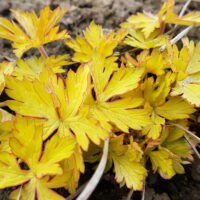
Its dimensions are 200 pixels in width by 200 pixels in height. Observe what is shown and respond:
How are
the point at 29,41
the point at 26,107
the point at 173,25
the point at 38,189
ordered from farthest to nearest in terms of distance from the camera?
the point at 173,25
the point at 29,41
the point at 26,107
the point at 38,189

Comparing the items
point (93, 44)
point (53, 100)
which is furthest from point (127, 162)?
point (93, 44)

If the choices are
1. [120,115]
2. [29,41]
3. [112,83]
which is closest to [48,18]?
[29,41]

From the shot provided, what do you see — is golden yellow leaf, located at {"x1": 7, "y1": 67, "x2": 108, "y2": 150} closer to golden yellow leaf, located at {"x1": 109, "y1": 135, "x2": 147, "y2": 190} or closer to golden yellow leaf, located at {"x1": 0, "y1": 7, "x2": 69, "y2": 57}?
golden yellow leaf, located at {"x1": 109, "y1": 135, "x2": 147, "y2": 190}

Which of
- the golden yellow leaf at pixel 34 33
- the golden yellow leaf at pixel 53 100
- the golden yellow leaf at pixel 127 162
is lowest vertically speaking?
the golden yellow leaf at pixel 127 162

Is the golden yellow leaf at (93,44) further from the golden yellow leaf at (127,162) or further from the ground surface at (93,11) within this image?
the golden yellow leaf at (127,162)

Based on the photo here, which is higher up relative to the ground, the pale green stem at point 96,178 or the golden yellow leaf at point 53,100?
the golden yellow leaf at point 53,100

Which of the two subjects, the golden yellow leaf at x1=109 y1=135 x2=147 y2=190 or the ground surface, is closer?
the golden yellow leaf at x1=109 y1=135 x2=147 y2=190

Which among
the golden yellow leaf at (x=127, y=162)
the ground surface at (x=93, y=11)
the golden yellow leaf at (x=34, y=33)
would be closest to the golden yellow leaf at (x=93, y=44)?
the golden yellow leaf at (x=34, y=33)

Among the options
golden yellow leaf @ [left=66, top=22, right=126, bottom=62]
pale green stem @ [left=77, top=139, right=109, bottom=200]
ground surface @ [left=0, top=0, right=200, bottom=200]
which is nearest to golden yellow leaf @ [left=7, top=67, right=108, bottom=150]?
pale green stem @ [left=77, top=139, right=109, bottom=200]

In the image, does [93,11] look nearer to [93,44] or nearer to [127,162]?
[93,44]

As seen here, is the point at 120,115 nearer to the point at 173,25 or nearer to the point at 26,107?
the point at 26,107

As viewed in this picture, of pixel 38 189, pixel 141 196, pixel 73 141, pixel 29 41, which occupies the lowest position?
pixel 141 196
